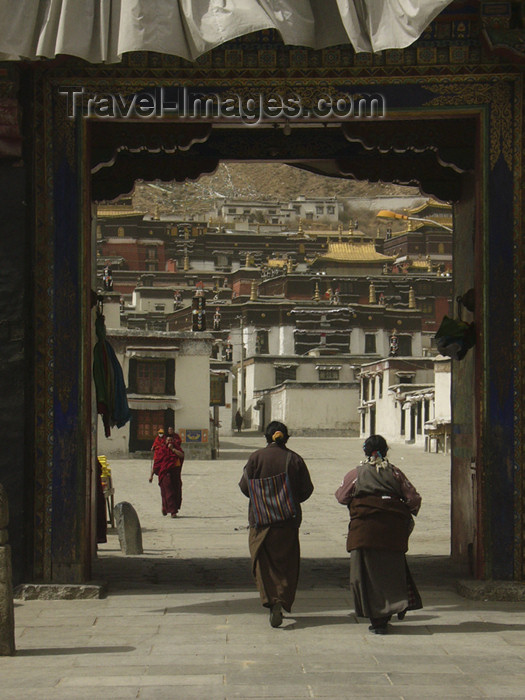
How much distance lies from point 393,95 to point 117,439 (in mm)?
33667

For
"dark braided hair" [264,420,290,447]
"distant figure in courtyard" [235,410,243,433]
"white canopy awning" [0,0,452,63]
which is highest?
"white canopy awning" [0,0,452,63]

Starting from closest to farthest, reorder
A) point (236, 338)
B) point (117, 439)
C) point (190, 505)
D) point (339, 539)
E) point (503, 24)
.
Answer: point (503, 24)
point (339, 539)
point (190, 505)
point (117, 439)
point (236, 338)

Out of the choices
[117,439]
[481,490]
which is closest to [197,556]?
[481,490]

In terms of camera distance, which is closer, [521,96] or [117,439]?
[521,96]

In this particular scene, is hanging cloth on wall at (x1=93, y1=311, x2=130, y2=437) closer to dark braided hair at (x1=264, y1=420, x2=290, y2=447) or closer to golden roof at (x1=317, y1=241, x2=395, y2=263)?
dark braided hair at (x1=264, y1=420, x2=290, y2=447)

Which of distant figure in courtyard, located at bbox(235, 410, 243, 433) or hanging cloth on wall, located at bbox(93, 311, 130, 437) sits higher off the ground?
hanging cloth on wall, located at bbox(93, 311, 130, 437)

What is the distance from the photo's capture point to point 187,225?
88188 millimetres

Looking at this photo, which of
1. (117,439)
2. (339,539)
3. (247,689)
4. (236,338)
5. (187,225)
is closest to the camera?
(247,689)

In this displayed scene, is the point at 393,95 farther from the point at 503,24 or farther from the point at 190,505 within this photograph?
the point at 190,505

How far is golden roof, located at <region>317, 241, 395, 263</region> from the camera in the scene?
8206cm

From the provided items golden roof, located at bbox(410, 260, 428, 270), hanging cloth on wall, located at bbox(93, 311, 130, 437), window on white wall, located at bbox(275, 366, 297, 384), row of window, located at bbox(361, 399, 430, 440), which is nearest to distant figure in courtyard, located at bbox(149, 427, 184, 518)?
hanging cloth on wall, located at bbox(93, 311, 130, 437)

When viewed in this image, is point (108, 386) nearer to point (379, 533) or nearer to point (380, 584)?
point (379, 533)

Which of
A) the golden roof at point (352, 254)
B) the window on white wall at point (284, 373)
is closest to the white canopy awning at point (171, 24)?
the window on white wall at point (284, 373)

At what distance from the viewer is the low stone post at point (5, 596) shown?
6.46 m
